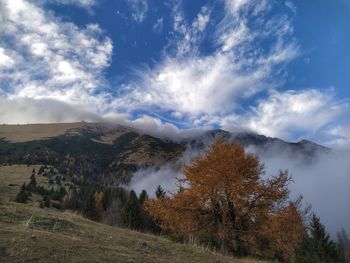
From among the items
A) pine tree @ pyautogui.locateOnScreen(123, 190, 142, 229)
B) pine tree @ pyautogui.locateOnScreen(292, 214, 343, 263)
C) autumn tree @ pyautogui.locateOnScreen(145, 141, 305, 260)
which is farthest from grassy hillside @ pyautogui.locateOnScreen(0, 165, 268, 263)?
pine tree @ pyautogui.locateOnScreen(123, 190, 142, 229)

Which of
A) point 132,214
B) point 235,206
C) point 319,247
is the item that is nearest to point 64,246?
point 235,206

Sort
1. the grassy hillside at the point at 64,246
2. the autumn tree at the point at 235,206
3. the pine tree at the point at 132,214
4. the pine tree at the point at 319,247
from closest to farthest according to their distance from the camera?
the grassy hillside at the point at 64,246
the autumn tree at the point at 235,206
the pine tree at the point at 319,247
the pine tree at the point at 132,214

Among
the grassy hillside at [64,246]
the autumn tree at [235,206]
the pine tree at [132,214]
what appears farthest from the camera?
the pine tree at [132,214]

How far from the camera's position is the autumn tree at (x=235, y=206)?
2266 cm

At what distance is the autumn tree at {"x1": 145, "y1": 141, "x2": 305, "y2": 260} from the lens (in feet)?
74.3

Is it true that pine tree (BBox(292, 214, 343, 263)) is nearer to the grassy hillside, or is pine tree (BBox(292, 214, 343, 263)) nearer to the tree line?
the tree line

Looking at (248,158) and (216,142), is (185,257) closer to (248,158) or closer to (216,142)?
(248,158)

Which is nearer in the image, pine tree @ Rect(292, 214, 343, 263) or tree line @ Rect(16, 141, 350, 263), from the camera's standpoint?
tree line @ Rect(16, 141, 350, 263)

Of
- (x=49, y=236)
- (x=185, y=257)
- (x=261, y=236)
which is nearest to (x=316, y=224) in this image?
(x=261, y=236)

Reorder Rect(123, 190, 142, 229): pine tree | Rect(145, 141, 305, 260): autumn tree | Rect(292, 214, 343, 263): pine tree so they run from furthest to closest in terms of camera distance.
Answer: Rect(123, 190, 142, 229): pine tree, Rect(292, 214, 343, 263): pine tree, Rect(145, 141, 305, 260): autumn tree

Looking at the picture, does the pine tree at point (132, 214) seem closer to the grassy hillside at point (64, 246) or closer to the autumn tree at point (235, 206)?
the autumn tree at point (235, 206)

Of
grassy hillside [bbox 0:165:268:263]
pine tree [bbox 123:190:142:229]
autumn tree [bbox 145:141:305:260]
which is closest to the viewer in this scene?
grassy hillside [bbox 0:165:268:263]

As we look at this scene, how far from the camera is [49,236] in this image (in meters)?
10.6

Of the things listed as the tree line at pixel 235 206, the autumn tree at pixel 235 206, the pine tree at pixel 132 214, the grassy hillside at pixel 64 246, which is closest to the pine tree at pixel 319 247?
the pine tree at pixel 132 214
